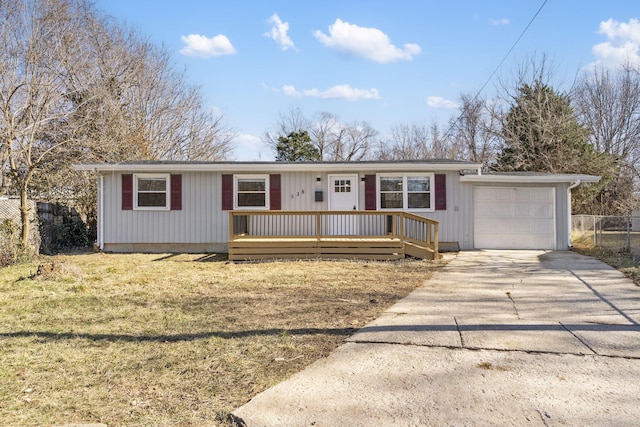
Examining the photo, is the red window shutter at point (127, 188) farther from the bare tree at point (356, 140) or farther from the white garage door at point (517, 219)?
the bare tree at point (356, 140)

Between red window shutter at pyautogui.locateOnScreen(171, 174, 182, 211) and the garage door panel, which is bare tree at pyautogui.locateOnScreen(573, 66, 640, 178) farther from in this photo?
red window shutter at pyautogui.locateOnScreen(171, 174, 182, 211)

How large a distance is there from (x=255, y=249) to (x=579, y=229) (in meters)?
12.7

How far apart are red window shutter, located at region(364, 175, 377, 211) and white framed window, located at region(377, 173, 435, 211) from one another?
14cm

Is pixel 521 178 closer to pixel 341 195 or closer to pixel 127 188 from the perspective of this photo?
pixel 341 195

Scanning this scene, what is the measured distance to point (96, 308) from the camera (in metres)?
5.23

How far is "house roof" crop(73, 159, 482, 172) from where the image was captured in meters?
11.1

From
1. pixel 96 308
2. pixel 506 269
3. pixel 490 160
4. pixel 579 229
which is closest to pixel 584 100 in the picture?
pixel 490 160

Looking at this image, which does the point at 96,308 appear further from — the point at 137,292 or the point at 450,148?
the point at 450,148

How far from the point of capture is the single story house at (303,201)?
1138cm

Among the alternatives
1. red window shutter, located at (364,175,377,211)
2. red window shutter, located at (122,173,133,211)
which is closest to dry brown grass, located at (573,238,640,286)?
red window shutter, located at (364,175,377,211)

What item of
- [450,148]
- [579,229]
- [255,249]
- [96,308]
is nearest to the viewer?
[96,308]

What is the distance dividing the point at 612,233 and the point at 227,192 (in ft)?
40.0

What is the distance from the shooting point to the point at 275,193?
11.5 meters

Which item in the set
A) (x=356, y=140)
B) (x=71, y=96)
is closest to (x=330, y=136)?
(x=356, y=140)
